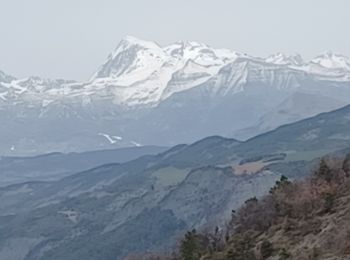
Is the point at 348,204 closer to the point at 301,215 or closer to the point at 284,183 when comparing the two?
the point at 301,215

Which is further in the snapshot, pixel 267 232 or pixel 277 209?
pixel 277 209

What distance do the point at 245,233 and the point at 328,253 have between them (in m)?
21.6

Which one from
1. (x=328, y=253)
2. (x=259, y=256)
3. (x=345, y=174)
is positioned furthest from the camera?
(x=345, y=174)

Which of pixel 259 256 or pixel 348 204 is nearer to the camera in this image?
pixel 259 256

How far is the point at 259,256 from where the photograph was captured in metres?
63.9

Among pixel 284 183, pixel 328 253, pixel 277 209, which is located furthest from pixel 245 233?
pixel 328 253

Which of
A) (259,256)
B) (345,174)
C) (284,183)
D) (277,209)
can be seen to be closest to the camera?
(259,256)

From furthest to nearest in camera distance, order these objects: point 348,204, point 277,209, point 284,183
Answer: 1. point 284,183
2. point 277,209
3. point 348,204

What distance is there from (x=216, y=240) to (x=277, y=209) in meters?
10.3

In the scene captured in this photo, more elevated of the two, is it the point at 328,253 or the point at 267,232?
the point at 328,253

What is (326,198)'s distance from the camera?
239 feet

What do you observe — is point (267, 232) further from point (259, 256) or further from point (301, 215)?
point (259, 256)

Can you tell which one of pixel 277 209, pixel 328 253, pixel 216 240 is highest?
pixel 328 253

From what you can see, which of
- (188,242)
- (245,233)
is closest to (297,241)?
(245,233)
